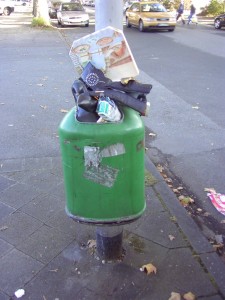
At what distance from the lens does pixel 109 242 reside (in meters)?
2.77

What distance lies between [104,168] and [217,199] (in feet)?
6.32

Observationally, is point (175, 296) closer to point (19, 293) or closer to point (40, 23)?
point (19, 293)

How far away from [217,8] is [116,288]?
34626 mm

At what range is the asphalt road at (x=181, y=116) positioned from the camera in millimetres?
4285

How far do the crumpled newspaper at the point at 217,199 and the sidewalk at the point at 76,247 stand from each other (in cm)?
46

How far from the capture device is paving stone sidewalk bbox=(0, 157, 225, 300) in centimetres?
257

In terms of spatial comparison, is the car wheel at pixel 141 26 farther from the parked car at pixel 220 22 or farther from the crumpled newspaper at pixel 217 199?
the crumpled newspaper at pixel 217 199

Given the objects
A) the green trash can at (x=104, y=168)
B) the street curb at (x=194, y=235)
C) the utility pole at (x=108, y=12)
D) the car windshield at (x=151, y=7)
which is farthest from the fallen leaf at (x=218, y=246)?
the car windshield at (x=151, y=7)

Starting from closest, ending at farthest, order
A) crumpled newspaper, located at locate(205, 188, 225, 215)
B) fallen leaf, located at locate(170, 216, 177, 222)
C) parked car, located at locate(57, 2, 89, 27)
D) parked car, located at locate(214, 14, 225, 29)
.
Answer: fallen leaf, located at locate(170, 216, 177, 222), crumpled newspaper, located at locate(205, 188, 225, 215), parked car, located at locate(214, 14, 225, 29), parked car, located at locate(57, 2, 89, 27)

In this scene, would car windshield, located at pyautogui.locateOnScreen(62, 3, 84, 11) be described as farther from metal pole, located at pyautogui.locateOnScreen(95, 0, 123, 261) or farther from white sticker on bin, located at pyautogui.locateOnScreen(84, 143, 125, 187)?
white sticker on bin, located at pyautogui.locateOnScreen(84, 143, 125, 187)

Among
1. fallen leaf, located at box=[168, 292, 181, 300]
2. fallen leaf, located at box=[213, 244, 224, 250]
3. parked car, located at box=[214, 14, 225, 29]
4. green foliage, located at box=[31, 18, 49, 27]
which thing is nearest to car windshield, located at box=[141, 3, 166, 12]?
parked car, located at box=[214, 14, 225, 29]

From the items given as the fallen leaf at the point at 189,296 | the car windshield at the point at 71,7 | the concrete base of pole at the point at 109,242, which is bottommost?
the fallen leaf at the point at 189,296

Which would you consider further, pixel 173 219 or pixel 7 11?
pixel 7 11

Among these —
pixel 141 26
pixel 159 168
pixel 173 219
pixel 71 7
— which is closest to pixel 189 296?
pixel 173 219
